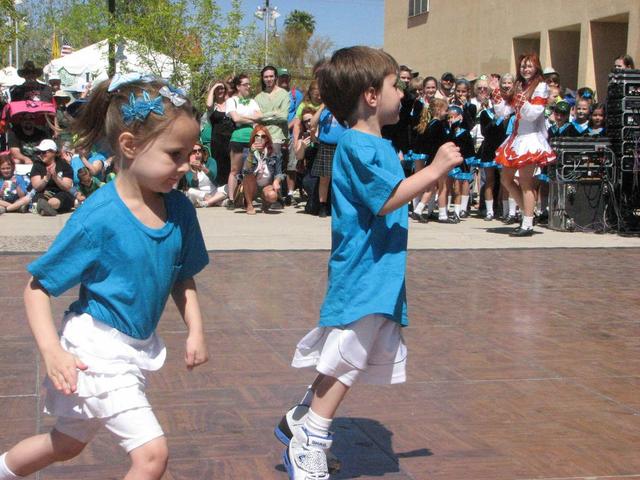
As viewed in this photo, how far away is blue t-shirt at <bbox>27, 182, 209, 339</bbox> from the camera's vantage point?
2.94 meters

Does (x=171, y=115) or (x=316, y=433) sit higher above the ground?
(x=171, y=115)

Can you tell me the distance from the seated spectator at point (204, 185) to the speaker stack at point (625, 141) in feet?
18.3

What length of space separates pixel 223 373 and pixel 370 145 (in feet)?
6.82

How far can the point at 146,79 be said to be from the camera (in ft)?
10.3

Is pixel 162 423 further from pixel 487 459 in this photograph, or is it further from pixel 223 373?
pixel 487 459

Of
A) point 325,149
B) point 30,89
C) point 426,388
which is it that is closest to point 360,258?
point 426,388

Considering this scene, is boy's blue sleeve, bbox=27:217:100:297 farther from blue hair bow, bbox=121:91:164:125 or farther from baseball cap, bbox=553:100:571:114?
baseball cap, bbox=553:100:571:114

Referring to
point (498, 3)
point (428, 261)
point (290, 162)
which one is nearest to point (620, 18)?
point (498, 3)

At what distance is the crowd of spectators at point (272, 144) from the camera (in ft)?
42.3

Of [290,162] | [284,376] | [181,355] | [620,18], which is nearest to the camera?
[284,376]

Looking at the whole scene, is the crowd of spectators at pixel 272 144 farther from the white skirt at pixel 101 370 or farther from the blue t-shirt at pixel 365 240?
the white skirt at pixel 101 370

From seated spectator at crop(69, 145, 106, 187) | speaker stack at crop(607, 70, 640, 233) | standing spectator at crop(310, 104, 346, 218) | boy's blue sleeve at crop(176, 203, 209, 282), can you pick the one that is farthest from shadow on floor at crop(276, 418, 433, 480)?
seated spectator at crop(69, 145, 106, 187)

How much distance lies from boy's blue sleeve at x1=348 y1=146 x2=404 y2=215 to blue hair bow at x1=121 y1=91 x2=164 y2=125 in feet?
3.11

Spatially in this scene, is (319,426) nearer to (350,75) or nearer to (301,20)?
(350,75)
